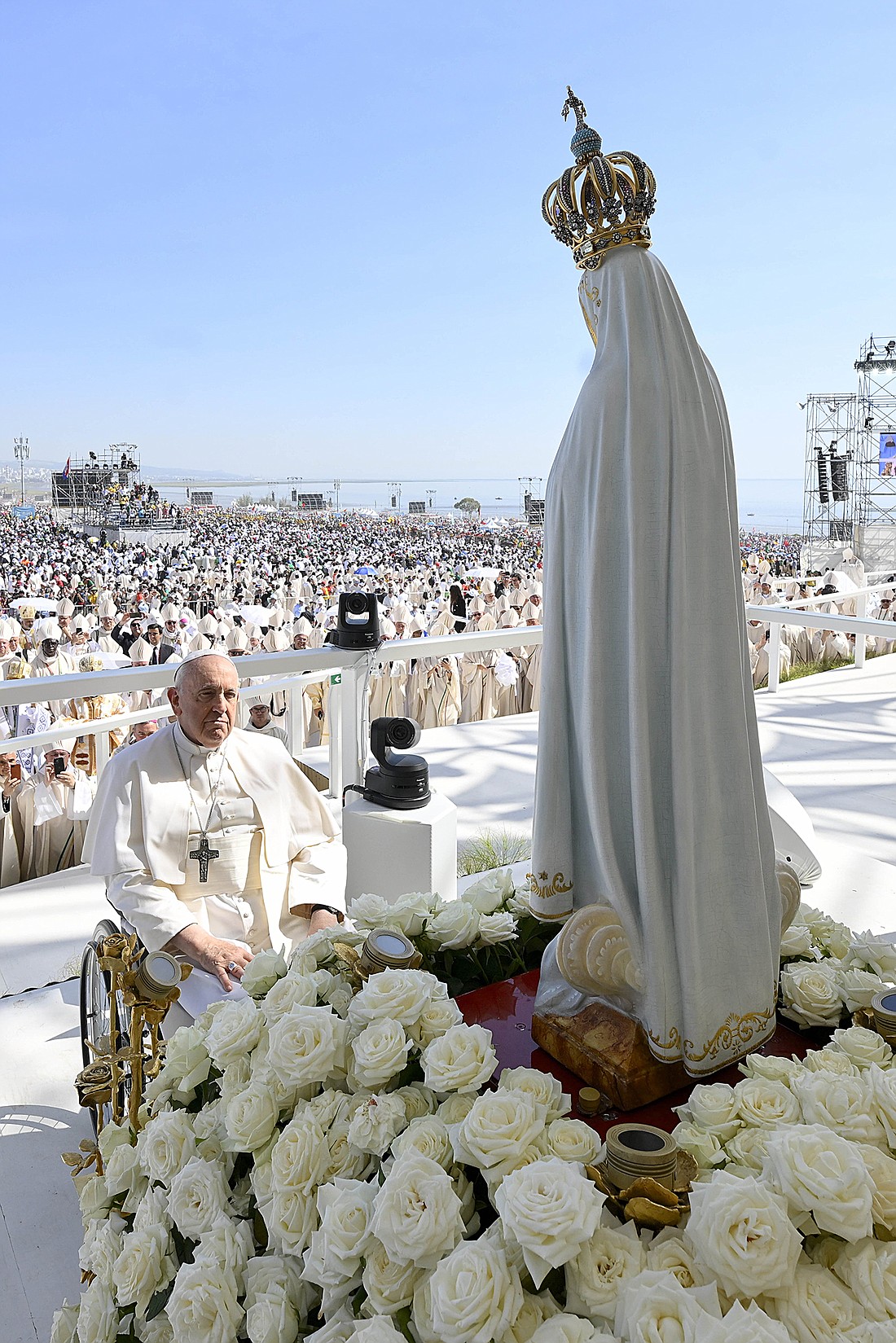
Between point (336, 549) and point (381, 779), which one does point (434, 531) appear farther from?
point (381, 779)

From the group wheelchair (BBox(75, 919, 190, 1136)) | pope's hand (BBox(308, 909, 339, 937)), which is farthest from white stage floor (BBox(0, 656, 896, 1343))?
pope's hand (BBox(308, 909, 339, 937))

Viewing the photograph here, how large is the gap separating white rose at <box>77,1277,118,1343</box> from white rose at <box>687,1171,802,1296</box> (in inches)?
29.6

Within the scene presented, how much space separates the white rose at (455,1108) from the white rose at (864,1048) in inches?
19.6

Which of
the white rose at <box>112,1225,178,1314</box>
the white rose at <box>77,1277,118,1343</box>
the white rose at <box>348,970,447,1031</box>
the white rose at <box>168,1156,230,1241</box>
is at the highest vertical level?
the white rose at <box>348,970,447,1031</box>

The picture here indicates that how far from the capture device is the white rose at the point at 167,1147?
3.89 ft

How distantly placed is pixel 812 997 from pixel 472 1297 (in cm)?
73

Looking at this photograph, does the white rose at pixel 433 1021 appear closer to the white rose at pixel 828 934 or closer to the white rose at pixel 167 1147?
the white rose at pixel 167 1147

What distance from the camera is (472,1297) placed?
81 cm

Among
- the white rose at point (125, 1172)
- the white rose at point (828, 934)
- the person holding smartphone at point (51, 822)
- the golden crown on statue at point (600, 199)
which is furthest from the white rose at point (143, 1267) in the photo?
the person holding smartphone at point (51, 822)

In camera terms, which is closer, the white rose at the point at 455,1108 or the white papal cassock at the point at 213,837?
the white rose at the point at 455,1108

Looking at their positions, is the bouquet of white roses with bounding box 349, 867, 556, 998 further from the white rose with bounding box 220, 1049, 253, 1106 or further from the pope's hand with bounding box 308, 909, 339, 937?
the pope's hand with bounding box 308, 909, 339, 937

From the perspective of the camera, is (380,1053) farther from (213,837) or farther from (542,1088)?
(213,837)

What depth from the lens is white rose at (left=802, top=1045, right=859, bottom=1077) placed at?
1.11 metres

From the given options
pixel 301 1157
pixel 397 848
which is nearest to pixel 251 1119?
pixel 301 1157
